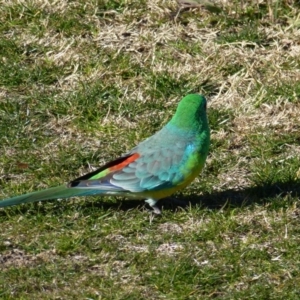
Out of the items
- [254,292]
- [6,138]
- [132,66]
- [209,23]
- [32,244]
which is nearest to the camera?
[254,292]

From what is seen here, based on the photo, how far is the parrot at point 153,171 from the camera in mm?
5379

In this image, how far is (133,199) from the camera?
568 cm

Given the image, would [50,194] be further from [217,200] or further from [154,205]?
[217,200]

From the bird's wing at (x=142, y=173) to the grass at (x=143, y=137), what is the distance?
222mm

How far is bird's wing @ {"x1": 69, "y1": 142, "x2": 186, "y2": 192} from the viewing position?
211 inches

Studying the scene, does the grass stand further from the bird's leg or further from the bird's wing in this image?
the bird's wing

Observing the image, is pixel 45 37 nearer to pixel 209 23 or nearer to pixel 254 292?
pixel 209 23

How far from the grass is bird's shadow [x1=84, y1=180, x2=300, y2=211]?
12mm

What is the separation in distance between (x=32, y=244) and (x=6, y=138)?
1261 mm

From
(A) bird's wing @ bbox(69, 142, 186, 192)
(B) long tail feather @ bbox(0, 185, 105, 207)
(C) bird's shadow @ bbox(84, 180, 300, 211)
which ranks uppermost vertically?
(A) bird's wing @ bbox(69, 142, 186, 192)

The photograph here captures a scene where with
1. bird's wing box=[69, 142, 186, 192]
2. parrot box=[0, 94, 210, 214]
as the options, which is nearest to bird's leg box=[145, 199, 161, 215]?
parrot box=[0, 94, 210, 214]

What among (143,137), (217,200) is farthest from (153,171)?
(143,137)

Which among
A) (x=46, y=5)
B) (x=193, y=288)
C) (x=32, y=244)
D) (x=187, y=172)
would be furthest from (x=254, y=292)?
(x=46, y=5)

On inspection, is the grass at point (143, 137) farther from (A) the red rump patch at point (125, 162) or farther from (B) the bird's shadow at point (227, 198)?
(A) the red rump patch at point (125, 162)
